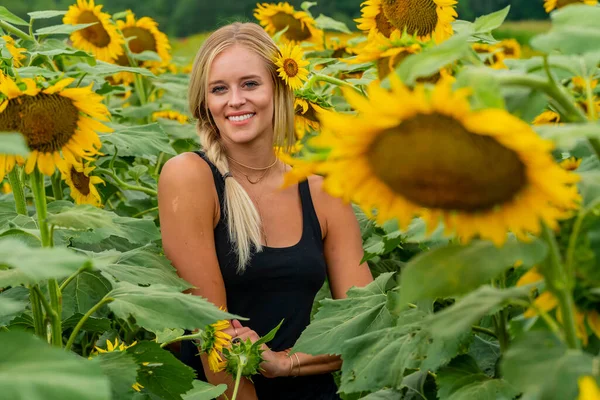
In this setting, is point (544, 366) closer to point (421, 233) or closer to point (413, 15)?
point (421, 233)

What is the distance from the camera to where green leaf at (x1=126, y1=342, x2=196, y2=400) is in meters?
1.65

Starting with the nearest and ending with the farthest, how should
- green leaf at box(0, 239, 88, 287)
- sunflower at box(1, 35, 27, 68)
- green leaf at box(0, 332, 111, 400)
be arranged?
green leaf at box(0, 332, 111, 400)
green leaf at box(0, 239, 88, 287)
sunflower at box(1, 35, 27, 68)

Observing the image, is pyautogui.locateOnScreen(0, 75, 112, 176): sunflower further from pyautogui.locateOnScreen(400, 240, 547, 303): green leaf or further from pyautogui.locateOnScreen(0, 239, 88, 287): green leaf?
pyautogui.locateOnScreen(400, 240, 547, 303): green leaf

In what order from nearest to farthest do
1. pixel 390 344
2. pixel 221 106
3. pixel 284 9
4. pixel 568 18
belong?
pixel 568 18 < pixel 390 344 < pixel 221 106 < pixel 284 9

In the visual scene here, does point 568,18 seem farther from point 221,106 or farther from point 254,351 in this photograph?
point 221,106

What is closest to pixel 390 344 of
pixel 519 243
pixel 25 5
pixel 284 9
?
pixel 519 243

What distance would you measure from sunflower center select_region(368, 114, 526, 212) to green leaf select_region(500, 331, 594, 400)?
14cm

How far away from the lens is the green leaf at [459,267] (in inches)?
37.0

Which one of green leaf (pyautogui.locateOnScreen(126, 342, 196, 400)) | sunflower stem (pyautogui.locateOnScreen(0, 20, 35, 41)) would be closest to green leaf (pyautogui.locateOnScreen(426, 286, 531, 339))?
green leaf (pyautogui.locateOnScreen(126, 342, 196, 400))

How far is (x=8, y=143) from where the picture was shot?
3.05ft

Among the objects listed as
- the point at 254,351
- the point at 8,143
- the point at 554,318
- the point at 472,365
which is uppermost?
the point at 8,143

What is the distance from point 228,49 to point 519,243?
1766 mm

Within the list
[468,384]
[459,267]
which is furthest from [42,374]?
[468,384]

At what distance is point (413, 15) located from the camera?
2248mm
